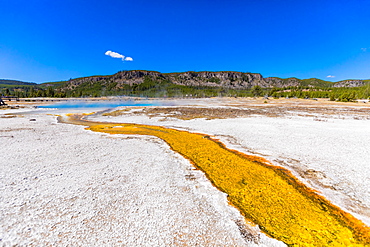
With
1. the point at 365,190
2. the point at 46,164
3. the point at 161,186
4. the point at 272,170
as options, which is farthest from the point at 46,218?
the point at 365,190

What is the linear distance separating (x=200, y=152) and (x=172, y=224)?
7.96 meters

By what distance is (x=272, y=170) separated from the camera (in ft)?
33.8

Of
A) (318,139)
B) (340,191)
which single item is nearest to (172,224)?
(340,191)

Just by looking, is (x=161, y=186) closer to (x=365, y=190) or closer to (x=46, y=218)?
(x=46, y=218)

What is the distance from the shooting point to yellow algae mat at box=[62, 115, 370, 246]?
18.1ft

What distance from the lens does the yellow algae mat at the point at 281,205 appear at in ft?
18.1

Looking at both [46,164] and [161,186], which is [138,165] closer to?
[161,186]

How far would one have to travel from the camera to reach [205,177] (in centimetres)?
945

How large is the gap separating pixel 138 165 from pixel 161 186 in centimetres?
308

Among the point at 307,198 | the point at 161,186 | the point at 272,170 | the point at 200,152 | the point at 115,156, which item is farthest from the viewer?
the point at 200,152

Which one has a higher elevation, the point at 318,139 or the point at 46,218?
the point at 318,139

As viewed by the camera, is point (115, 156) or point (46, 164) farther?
point (115, 156)

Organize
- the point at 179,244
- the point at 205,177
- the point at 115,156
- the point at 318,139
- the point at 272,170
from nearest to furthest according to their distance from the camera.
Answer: the point at 179,244, the point at 205,177, the point at 272,170, the point at 115,156, the point at 318,139

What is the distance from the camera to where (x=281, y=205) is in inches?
279
